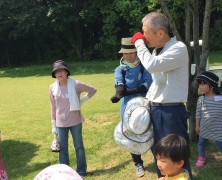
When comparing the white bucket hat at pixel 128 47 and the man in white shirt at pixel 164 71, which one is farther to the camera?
the white bucket hat at pixel 128 47

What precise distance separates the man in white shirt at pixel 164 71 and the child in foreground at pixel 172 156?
816mm

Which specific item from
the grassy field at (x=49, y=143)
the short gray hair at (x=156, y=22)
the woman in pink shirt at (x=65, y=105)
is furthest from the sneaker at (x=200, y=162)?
the short gray hair at (x=156, y=22)

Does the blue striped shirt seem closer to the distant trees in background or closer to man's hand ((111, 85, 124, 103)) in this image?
man's hand ((111, 85, 124, 103))

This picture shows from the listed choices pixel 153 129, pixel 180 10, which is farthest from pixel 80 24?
pixel 153 129

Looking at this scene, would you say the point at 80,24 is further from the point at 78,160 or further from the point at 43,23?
the point at 78,160

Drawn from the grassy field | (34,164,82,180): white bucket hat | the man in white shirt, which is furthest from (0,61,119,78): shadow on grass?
(34,164,82,180): white bucket hat

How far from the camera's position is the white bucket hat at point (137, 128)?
3.83 meters

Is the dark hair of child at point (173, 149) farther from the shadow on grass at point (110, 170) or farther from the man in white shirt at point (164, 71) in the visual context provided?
the shadow on grass at point (110, 170)

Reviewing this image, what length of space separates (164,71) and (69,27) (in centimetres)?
2163

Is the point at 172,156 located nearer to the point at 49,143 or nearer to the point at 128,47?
the point at 128,47

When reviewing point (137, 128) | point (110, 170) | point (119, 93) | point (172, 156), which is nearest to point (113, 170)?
point (110, 170)

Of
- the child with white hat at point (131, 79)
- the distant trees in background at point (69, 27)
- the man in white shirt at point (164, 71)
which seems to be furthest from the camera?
the distant trees in background at point (69, 27)

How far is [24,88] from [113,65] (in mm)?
6315

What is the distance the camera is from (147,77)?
15.7 feet
